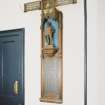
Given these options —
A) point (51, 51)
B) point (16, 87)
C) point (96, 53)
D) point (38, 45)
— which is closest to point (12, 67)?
point (16, 87)

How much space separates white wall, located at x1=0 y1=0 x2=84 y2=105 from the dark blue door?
0.11 meters

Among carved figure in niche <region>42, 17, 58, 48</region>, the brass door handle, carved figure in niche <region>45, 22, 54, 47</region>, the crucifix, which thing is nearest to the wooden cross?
the crucifix

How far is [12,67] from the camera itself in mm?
3740

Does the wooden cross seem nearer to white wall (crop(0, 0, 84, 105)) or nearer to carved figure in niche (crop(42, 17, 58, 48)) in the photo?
white wall (crop(0, 0, 84, 105))

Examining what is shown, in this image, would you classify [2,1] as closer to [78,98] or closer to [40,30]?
[40,30]

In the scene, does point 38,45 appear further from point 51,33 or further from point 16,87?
point 16,87

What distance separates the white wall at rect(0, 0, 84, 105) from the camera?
3.02 metres

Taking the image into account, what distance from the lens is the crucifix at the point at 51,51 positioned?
3178mm

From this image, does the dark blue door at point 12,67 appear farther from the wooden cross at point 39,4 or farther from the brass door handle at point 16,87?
the wooden cross at point 39,4

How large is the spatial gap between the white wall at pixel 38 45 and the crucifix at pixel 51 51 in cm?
7

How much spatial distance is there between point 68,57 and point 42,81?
22.1 inches

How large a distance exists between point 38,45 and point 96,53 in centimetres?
94

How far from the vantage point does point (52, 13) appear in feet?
10.5

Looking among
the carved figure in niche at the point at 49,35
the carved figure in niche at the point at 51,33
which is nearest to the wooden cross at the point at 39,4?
the carved figure in niche at the point at 51,33
